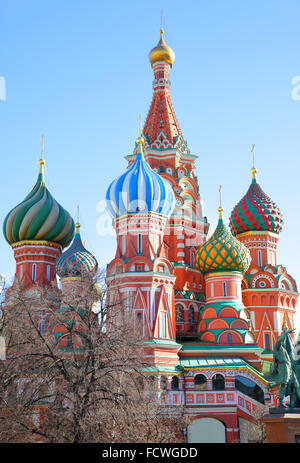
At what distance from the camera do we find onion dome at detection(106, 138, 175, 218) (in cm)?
3105

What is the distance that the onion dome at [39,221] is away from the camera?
123ft

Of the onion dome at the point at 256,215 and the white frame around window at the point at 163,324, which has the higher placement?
the onion dome at the point at 256,215

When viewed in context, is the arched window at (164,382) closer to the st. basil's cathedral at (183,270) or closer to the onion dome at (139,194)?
the st. basil's cathedral at (183,270)

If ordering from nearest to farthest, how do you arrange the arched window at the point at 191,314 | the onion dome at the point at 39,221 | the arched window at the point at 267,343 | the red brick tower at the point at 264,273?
the arched window at the point at 191,314 → the arched window at the point at 267,343 → the red brick tower at the point at 264,273 → the onion dome at the point at 39,221

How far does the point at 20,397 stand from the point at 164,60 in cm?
2690

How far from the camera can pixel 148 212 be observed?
3095cm

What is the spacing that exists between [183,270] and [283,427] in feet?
59.9

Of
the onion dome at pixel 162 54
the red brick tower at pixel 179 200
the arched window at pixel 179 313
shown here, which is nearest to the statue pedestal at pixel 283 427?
the red brick tower at pixel 179 200

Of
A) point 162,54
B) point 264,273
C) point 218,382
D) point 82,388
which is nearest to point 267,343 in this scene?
point 264,273

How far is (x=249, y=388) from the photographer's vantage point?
28.8 metres

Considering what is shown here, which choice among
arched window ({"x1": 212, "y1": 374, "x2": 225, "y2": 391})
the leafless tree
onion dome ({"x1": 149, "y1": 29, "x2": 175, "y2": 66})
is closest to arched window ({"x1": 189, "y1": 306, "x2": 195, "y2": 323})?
arched window ({"x1": 212, "y1": 374, "x2": 225, "y2": 391})

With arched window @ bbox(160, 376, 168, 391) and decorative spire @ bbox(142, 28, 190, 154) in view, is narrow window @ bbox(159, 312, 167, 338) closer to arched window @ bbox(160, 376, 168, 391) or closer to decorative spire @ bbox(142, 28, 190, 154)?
arched window @ bbox(160, 376, 168, 391)

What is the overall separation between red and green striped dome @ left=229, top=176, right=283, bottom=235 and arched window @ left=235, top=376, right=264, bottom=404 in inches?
457

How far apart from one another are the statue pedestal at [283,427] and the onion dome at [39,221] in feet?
74.6
